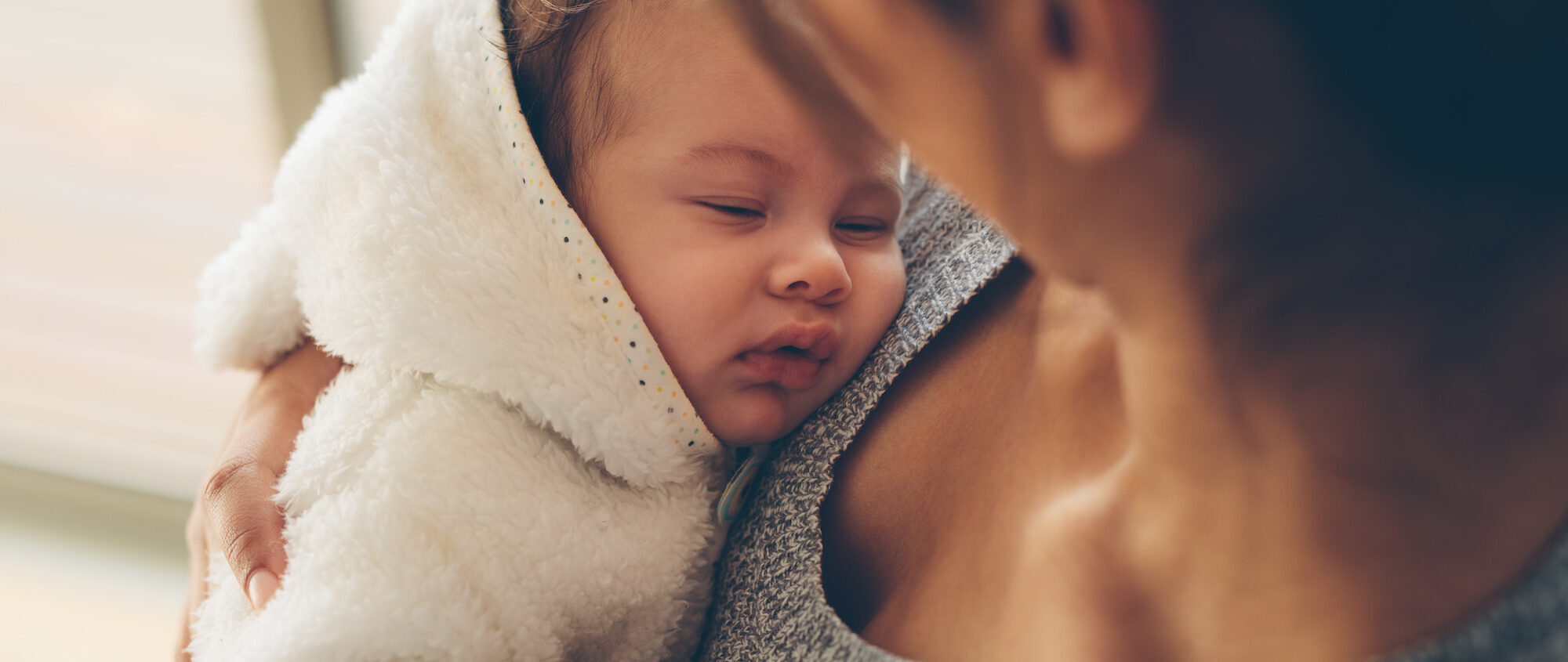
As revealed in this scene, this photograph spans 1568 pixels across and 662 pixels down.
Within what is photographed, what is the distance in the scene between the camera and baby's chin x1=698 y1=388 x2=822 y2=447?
2.40ft

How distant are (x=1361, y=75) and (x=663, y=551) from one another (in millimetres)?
557

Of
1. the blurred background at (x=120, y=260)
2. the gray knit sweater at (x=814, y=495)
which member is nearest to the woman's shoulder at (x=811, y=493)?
the gray knit sweater at (x=814, y=495)

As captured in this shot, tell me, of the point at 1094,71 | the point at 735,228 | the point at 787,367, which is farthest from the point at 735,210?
the point at 1094,71

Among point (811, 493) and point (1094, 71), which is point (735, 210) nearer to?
point (811, 493)

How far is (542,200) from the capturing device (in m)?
0.74

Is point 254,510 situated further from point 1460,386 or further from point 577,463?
point 1460,386

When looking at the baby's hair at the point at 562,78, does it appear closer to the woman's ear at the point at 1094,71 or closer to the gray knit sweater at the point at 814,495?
the gray knit sweater at the point at 814,495

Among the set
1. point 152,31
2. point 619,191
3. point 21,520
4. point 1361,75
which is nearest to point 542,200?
point 619,191

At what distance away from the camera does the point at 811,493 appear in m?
0.65

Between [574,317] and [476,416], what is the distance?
102mm

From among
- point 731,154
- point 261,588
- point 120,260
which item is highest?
point 731,154

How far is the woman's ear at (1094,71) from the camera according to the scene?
320mm

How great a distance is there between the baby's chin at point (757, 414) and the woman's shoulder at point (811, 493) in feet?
0.05

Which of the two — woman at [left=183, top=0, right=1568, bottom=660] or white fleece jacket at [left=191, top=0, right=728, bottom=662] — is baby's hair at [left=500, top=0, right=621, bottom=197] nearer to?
white fleece jacket at [left=191, top=0, right=728, bottom=662]
